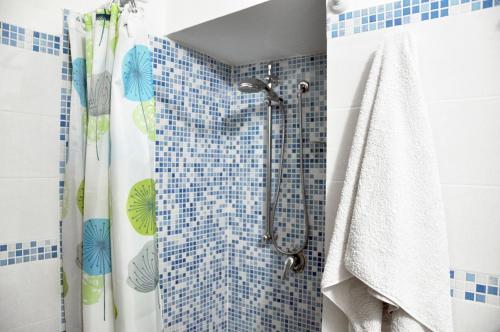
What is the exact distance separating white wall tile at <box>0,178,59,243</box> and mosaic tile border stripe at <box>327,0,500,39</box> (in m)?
1.09

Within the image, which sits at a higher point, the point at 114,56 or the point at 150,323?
the point at 114,56

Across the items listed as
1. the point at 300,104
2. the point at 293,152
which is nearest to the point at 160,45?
the point at 300,104

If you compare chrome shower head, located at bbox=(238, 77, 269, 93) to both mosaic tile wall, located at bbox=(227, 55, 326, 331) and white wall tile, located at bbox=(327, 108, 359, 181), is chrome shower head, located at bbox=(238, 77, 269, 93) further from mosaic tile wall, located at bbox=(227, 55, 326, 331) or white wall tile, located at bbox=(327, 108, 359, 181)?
white wall tile, located at bbox=(327, 108, 359, 181)

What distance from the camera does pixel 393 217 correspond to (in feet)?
2.61

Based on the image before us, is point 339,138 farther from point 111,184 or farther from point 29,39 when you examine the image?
point 29,39

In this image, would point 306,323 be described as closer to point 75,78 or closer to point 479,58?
point 479,58

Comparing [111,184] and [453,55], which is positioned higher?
[453,55]

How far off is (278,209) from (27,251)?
108 centimetres

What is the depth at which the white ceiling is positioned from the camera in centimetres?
123

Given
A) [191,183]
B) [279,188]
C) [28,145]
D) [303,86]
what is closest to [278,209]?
[279,188]

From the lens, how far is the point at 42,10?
1.17 metres

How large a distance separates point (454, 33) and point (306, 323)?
1342mm

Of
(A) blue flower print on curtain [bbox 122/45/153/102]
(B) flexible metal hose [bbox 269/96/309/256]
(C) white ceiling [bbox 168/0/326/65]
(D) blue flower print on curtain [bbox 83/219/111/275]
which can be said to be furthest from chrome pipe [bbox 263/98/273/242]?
(D) blue flower print on curtain [bbox 83/219/111/275]

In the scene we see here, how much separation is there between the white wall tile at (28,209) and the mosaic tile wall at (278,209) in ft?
2.95
